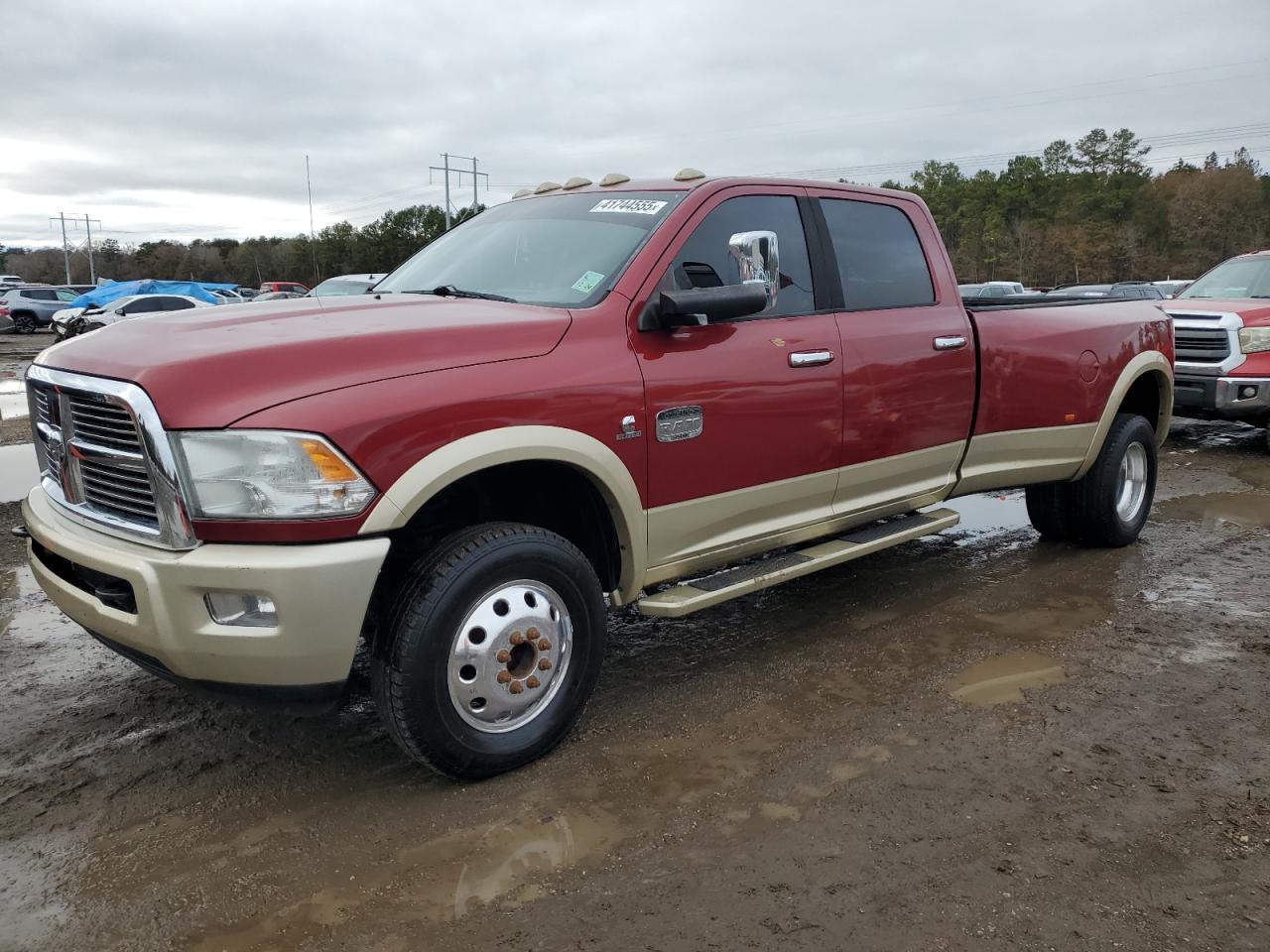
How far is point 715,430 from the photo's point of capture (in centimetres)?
370

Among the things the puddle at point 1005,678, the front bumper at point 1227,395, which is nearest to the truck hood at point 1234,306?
the front bumper at point 1227,395

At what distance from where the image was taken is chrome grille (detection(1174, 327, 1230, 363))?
9.48m

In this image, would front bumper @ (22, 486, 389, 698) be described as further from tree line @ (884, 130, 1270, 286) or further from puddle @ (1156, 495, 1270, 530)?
tree line @ (884, 130, 1270, 286)

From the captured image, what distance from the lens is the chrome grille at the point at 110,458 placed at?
108 inches

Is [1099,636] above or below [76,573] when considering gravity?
below

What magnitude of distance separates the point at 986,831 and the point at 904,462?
198cm

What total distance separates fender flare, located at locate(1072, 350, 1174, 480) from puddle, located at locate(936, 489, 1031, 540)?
96 cm

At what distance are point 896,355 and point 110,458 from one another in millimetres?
3072

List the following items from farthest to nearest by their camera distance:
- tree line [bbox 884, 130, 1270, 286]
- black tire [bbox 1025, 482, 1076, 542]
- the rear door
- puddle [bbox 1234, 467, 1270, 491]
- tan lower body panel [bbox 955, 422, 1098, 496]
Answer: tree line [bbox 884, 130, 1270, 286] → puddle [bbox 1234, 467, 1270, 491] → black tire [bbox 1025, 482, 1076, 542] → tan lower body panel [bbox 955, 422, 1098, 496] → the rear door

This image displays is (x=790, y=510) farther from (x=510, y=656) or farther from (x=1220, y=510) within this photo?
(x=1220, y=510)

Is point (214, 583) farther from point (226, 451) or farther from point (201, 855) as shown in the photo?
point (201, 855)

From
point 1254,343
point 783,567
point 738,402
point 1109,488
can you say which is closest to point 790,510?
point 783,567

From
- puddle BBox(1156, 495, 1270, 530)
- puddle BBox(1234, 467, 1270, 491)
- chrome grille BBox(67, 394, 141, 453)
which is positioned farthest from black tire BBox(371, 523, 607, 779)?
puddle BBox(1234, 467, 1270, 491)

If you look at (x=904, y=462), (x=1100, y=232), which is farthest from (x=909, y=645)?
(x=1100, y=232)
